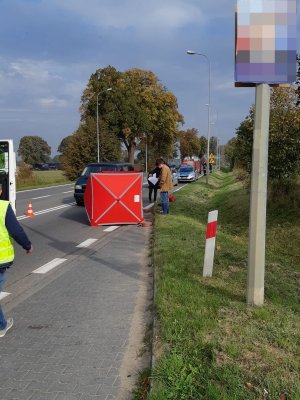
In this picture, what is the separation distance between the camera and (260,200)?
5.06m

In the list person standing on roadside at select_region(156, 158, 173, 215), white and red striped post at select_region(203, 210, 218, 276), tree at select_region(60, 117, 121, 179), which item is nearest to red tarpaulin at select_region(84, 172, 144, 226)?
person standing on roadside at select_region(156, 158, 173, 215)

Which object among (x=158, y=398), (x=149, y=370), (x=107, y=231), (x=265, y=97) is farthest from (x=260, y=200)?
(x=107, y=231)

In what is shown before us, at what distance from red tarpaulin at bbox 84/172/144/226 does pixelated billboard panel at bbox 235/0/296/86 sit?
859 centimetres

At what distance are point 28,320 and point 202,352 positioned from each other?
7.52 ft

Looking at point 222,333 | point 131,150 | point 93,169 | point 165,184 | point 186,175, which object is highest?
point 131,150

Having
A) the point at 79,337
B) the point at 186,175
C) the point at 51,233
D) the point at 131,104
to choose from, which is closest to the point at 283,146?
the point at 51,233

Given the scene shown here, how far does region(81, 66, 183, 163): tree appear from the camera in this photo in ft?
196

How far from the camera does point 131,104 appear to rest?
196 feet

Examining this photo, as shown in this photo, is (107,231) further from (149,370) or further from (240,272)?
(149,370)

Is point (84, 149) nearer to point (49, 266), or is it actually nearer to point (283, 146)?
point (283, 146)

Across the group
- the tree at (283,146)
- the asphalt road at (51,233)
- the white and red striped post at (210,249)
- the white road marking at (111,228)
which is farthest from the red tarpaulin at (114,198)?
the white and red striped post at (210,249)

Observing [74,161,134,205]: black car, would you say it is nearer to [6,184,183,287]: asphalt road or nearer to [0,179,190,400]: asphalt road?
[6,184,183,287]: asphalt road

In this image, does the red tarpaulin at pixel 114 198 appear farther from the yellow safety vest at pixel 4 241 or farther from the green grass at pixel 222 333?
the yellow safety vest at pixel 4 241

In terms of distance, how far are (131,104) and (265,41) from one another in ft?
184
